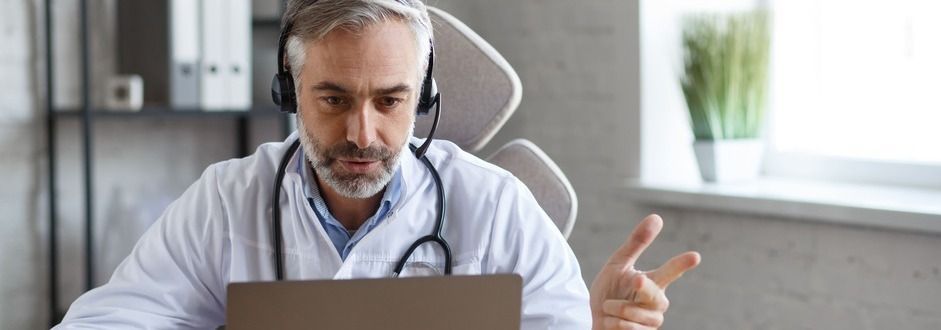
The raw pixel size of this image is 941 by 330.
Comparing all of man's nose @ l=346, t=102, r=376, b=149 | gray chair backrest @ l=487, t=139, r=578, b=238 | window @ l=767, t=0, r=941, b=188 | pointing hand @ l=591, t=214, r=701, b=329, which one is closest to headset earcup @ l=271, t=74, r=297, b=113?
man's nose @ l=346, t=102, r=376, b=149

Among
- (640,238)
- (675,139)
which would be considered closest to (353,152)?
(640,238)

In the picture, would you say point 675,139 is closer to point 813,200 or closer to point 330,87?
point 813,200

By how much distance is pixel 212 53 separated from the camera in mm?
2738

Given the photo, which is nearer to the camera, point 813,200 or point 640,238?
point 640,238

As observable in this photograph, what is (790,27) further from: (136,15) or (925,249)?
(136,15)

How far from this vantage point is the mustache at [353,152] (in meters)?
1.47

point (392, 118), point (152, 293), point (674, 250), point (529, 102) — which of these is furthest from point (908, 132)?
point (152, 293)

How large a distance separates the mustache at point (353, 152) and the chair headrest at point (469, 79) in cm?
22

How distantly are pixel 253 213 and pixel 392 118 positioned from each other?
0.24 meters

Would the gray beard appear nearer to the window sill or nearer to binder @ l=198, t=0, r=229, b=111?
the window sill

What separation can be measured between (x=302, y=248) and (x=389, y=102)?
0.72 ft

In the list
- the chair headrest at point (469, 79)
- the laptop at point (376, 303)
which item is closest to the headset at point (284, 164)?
the chair headrest at point (469, 79)

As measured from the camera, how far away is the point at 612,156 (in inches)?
113

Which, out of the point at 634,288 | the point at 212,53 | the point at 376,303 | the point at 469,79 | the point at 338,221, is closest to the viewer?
the point at 376,303
